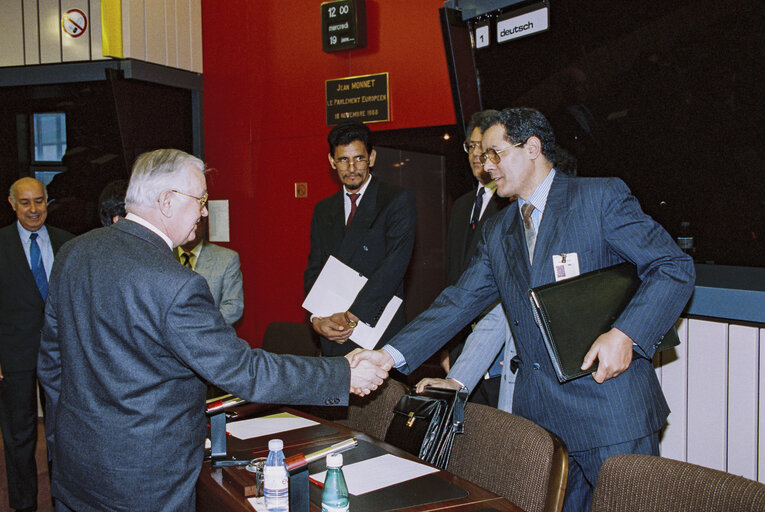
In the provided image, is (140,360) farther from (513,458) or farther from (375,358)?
(513,458)

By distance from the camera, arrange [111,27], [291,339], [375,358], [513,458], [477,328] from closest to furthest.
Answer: [513,458]
[375,358]
[477,328]
[291,339]
[111,27]

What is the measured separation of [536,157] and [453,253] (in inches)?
48.3

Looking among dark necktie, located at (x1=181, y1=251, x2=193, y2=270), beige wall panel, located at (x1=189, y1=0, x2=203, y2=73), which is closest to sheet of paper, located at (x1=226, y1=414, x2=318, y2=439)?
dark necktie, located at (x1=181, y1=251, x2=193, y2=270)

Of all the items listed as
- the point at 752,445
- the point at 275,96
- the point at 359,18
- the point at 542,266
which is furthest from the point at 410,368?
the point at 275,96

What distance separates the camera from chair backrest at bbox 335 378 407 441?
2.48 metres

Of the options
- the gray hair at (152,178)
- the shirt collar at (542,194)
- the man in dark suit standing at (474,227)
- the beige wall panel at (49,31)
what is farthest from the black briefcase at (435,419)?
the beige wall panel at (49,31)

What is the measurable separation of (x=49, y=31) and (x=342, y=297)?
315 centimetres

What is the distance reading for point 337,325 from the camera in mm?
3295

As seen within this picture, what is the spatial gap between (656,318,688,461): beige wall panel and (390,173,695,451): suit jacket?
71 centimetres

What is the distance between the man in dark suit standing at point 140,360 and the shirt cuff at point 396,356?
0.60 m

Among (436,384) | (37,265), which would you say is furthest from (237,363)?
(37,265)

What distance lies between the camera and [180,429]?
1774mm

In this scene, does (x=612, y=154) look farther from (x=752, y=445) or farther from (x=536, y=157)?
(x=752, y=445)

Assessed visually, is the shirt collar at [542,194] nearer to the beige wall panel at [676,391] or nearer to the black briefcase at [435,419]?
the black briefcase at [435,419]
